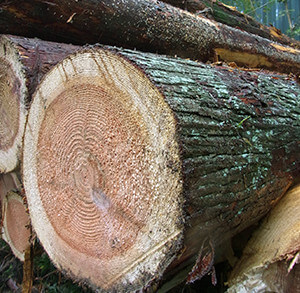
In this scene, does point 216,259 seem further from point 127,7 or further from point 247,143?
Result: point 127,7

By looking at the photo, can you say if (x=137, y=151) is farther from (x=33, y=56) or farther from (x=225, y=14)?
(x=225, y=14)

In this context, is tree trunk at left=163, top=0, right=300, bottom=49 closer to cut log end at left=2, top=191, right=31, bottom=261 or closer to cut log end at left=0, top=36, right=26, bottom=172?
cut log end at left=0, top=36, right=26, bottom=172

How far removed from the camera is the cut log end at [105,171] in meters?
0.94

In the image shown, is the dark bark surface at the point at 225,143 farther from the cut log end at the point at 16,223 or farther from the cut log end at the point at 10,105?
the cut log end at the point at 16,223

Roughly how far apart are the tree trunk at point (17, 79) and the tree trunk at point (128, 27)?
0.10m

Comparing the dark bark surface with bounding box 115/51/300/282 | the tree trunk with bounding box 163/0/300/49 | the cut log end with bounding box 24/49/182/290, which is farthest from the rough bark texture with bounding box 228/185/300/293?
the tree trunk with bounding box 163/0/300/49

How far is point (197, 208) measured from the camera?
0.94m

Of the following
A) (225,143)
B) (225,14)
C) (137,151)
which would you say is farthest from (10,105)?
(225,14)

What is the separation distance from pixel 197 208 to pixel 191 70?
1.83 feet

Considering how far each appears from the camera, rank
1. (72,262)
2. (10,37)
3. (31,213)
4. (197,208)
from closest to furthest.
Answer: (197,208)
(72,262)
(31,213)
(10,37)

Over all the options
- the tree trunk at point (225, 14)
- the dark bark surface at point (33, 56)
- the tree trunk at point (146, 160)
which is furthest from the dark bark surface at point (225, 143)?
the tree trunk at point (225, 14)

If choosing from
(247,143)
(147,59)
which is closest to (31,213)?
(147,59)

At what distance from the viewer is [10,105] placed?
175cm

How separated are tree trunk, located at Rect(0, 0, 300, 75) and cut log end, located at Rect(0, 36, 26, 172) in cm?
17
